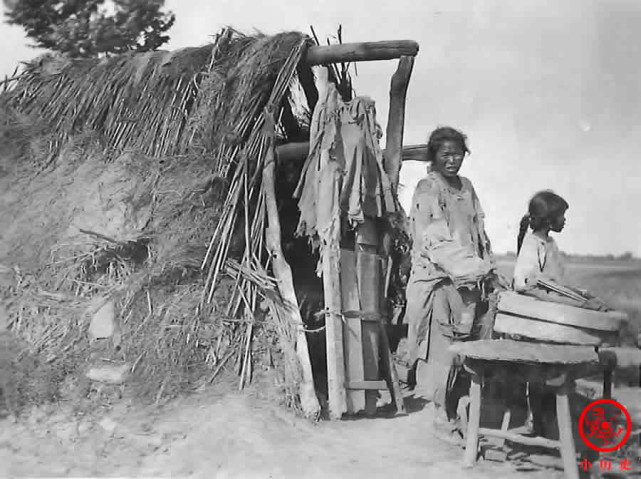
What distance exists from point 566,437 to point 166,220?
3.97 metres

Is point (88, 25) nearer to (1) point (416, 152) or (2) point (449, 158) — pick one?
(1) point (416, 152)

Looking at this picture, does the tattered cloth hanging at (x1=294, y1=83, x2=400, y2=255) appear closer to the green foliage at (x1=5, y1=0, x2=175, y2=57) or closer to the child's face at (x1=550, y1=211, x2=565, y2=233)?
the child's face at (x1=550, y1=211, x2=565, y2=233)

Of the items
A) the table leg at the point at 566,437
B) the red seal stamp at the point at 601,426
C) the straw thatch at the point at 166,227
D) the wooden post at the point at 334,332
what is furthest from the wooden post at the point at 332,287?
the table leg at the point at 566,437

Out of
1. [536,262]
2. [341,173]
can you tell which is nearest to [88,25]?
[341,173]

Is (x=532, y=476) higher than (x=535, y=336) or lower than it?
lower

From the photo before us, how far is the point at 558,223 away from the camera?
507 centimetres

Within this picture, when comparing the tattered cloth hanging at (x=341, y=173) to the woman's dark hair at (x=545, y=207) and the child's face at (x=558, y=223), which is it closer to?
the woman's dark hair at (x=545, y=207)

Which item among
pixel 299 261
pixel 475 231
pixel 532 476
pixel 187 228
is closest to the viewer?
pixel 532 476

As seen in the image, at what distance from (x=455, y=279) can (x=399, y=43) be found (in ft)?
8.71

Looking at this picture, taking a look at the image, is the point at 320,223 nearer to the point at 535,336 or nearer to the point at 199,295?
the point at 199,295

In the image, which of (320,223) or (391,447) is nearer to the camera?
(391,447)

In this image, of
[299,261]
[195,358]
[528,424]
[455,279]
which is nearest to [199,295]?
[195,358]

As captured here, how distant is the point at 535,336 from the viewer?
4605mm

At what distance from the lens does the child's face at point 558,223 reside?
5055 millimetres
